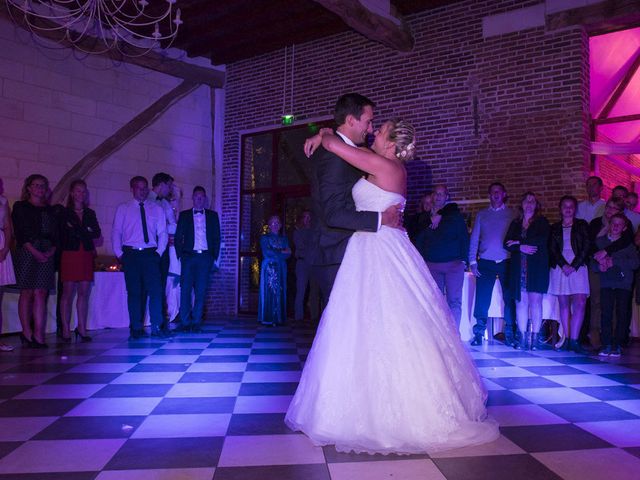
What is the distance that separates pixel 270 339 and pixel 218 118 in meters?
4.33

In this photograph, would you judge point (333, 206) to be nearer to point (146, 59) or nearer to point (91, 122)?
point (91, 122)

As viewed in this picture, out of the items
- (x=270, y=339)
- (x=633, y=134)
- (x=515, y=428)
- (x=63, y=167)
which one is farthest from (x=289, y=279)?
(x=633, y=134)

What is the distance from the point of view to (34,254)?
4781 millimetres

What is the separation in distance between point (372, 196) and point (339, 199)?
248 millimetres

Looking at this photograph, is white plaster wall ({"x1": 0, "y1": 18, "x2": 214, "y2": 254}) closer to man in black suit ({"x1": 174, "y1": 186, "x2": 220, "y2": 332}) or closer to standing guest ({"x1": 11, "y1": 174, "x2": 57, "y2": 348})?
standing guest ({"x1": 11, "y1": 174, "x2": 57, "y2": 348})

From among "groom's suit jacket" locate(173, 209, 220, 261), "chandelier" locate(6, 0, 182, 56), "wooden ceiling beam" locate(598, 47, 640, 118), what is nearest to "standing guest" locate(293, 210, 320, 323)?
"groom's suit jacket" locate(173, 209, 220, 261)

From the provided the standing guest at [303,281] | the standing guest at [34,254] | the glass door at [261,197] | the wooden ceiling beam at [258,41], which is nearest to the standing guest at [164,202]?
the standing guest at [34,254]

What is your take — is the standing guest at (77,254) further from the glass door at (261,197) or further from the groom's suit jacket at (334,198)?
the groom's suit jacket at (334,198)

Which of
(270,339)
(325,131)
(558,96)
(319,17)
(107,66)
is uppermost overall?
(319,17)

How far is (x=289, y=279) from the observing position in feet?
27.1

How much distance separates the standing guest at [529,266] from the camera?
506 centimetres

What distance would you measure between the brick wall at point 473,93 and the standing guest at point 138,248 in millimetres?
3133

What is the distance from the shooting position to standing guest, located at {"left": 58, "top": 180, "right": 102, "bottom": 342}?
5156 millimetres

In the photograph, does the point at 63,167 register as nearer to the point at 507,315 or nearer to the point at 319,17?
the point at 319,17
